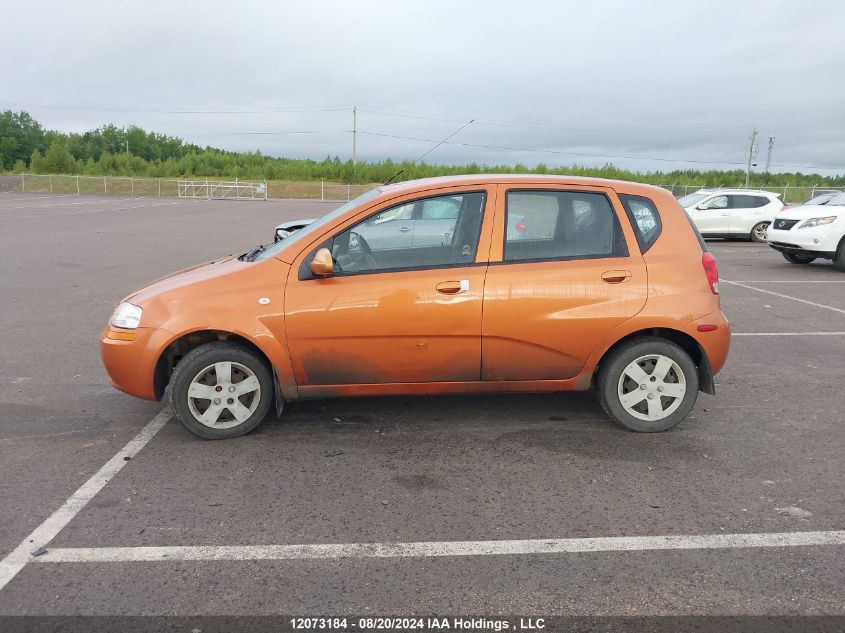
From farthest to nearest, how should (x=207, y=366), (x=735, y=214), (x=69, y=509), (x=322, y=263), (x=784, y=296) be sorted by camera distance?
(x=735, y=214), (x=784, y=296), (x=207, y=366), (x=322, y=263), (x=69, y=509)

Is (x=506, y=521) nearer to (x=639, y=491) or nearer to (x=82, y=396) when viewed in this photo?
(x=639, y=491)

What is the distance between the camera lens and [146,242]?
17.4 metres

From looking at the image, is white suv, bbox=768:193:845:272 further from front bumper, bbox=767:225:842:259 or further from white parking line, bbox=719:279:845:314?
white parking line, bbox=719:279:845:314

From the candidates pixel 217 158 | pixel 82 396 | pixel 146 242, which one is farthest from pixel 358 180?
pixel 82 396

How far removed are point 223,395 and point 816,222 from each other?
12528 mm

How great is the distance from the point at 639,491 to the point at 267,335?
94.6 inches

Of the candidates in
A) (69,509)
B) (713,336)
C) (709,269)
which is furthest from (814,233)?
(69,509)

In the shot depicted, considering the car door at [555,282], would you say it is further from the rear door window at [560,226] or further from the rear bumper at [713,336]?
the rear bumper at [713,336]

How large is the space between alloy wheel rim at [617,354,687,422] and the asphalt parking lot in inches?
8.0

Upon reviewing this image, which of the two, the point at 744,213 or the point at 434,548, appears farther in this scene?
the point at 744,213

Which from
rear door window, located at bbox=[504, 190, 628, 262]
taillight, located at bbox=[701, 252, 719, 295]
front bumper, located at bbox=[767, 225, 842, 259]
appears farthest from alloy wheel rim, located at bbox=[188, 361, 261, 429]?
front bumper, located at bbox=[767, 225, 842, 259]

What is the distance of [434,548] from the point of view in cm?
320

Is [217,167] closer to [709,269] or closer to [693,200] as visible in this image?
[693,200]

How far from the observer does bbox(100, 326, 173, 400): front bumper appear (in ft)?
14.5
